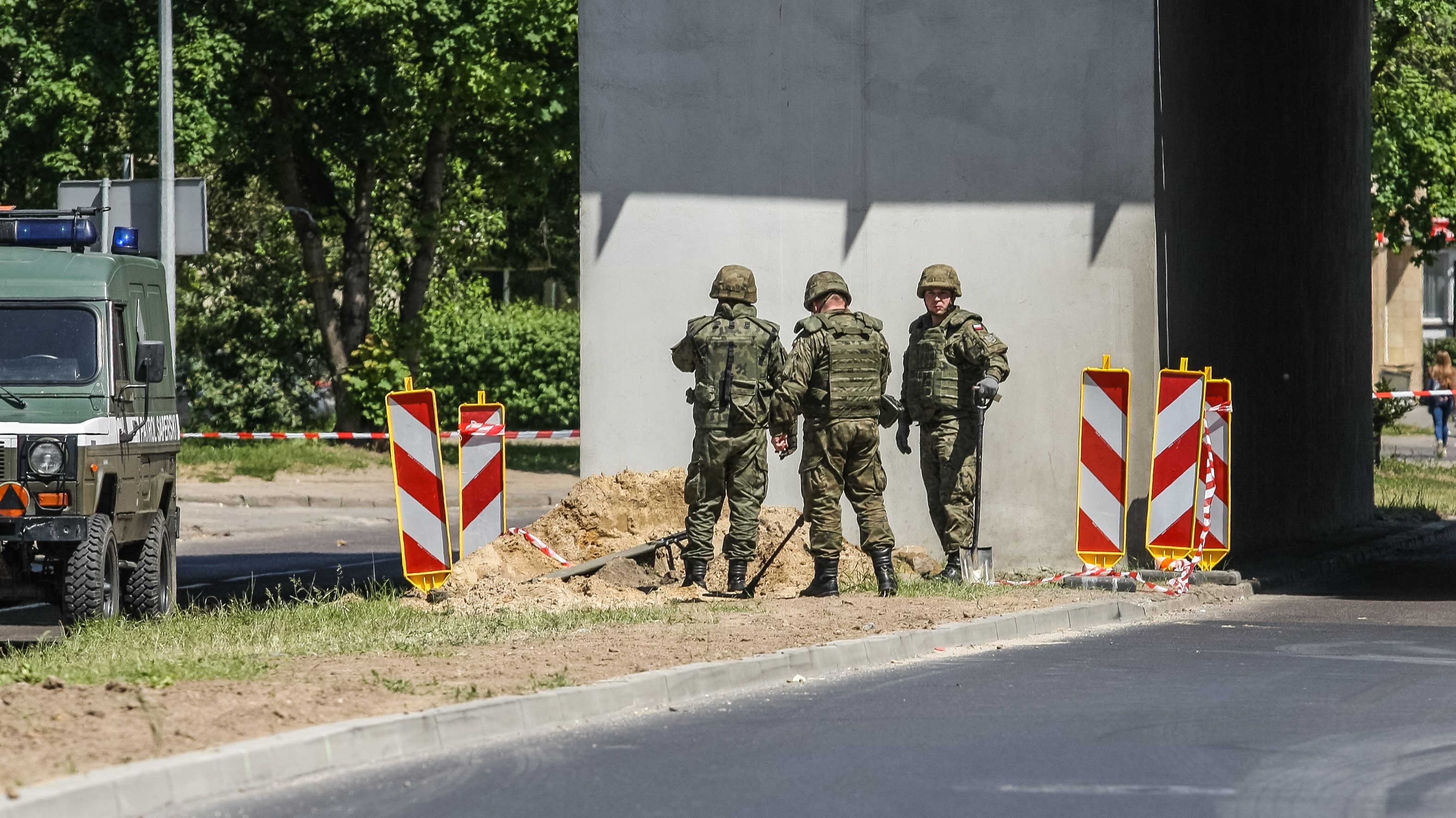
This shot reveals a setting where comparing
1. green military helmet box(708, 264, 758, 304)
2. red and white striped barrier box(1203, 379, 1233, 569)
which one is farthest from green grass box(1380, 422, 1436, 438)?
green military helmet box(708, 264, 758, 304)

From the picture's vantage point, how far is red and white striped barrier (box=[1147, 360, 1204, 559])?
12.8 meters

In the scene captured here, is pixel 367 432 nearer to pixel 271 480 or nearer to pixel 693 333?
pixel 271 480

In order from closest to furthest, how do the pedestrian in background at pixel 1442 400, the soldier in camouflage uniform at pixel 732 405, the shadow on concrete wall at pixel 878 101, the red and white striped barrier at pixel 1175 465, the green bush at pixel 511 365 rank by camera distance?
the soldier in camouflage uniform at pixel 732 405
the red and white striped barrier at pixel 1175 465
the shadow on concrete wall at pixel 878 101
the green bush at pixel 511 365
the pedestrian in background at pixel 1442 400

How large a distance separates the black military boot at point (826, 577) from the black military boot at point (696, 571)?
2.18 ft

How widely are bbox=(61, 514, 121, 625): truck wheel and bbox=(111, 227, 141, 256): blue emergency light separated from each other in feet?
7.44

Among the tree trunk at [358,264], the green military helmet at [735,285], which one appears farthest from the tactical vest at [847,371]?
the tree trunk at [358,264]

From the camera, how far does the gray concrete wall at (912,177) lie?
13.8 meters

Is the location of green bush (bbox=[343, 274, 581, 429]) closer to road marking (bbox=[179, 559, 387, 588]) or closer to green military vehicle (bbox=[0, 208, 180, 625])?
road marking (bbox=[179, 559, 387, 588])

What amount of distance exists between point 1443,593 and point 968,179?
4.49m

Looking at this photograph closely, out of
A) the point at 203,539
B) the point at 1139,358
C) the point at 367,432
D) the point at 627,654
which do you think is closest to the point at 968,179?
the point at 1139,358

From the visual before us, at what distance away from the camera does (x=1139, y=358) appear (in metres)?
13.9

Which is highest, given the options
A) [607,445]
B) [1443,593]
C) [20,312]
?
[20,312]

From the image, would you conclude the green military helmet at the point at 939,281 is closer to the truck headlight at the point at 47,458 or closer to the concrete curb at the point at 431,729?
the concrete curb at the point at 431,729

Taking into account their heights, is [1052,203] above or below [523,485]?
above
